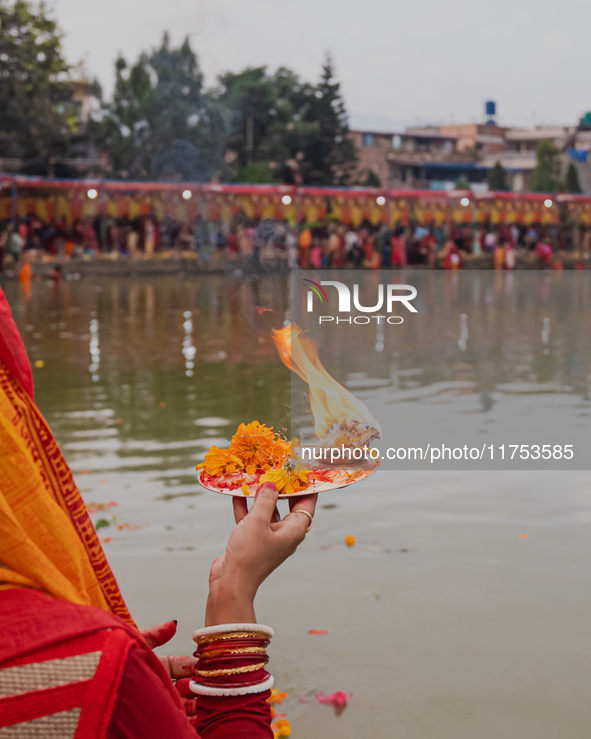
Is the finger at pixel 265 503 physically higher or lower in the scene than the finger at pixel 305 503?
higher

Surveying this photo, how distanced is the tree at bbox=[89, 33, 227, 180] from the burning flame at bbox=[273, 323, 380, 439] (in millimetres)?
41005

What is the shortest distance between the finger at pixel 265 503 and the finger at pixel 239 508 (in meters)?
0.07

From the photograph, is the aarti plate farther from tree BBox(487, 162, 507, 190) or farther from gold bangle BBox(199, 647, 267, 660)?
tree BBox(487, 162, 507, 190)

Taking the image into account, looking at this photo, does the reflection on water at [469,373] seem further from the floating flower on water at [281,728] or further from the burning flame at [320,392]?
the floating flower on water at [281,728]

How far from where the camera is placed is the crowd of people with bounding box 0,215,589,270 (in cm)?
2792

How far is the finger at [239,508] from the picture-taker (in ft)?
5.24

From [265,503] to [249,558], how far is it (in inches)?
4.8

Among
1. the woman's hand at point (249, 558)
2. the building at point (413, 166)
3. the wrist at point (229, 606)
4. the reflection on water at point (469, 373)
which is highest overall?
the building at point (413, 166)

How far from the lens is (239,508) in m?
1.62

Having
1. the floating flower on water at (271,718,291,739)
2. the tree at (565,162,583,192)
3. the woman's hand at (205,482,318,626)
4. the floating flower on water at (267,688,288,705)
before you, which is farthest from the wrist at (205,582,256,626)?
the tree at (565,162,583,192)

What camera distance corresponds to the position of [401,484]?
5.16 meters

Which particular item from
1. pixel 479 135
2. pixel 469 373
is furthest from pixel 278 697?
pixel 479 135

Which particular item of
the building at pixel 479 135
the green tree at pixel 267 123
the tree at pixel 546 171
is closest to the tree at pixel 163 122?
the green tree at pixel 267 123

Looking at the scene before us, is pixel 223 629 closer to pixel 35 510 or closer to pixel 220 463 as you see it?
pixel 35 510
